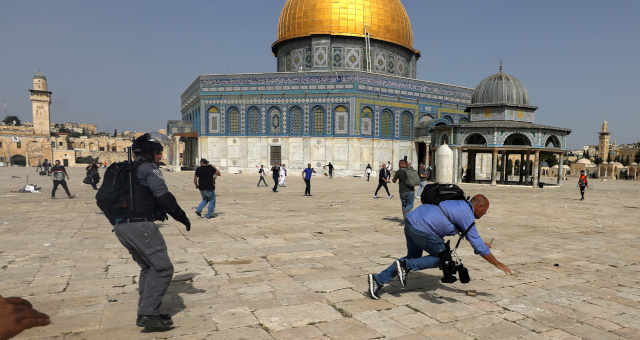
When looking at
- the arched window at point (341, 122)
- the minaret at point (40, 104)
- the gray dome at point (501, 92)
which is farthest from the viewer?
the minaret at point (40, 104)

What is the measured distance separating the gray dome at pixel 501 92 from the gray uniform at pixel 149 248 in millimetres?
26205

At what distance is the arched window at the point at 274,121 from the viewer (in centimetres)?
3469

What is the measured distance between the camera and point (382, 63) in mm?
39375

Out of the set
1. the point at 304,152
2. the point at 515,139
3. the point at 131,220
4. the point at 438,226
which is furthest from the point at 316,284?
the point at 304,152

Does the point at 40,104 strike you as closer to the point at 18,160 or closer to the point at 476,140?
the point at 18,160

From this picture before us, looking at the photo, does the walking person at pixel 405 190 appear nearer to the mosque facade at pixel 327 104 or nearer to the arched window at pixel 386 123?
the mosque facade at pixel 327 104

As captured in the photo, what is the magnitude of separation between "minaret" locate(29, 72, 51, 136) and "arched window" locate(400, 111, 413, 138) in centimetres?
5915

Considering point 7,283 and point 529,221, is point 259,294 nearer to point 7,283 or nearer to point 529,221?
point 7,283

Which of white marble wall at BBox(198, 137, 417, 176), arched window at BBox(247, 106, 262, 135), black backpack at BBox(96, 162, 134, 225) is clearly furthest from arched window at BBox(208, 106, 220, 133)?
black backpack at BBox(96, 162, 134, 225)

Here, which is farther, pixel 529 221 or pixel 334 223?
pixel 529 221

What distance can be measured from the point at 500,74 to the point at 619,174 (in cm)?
3110

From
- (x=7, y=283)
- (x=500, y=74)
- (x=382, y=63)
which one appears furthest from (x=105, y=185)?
(x=382, y=63)

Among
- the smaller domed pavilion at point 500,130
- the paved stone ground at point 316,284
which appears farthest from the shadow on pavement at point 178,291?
the smaller domed pavilion at point 500,130

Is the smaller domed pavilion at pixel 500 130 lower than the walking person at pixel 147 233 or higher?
higher
